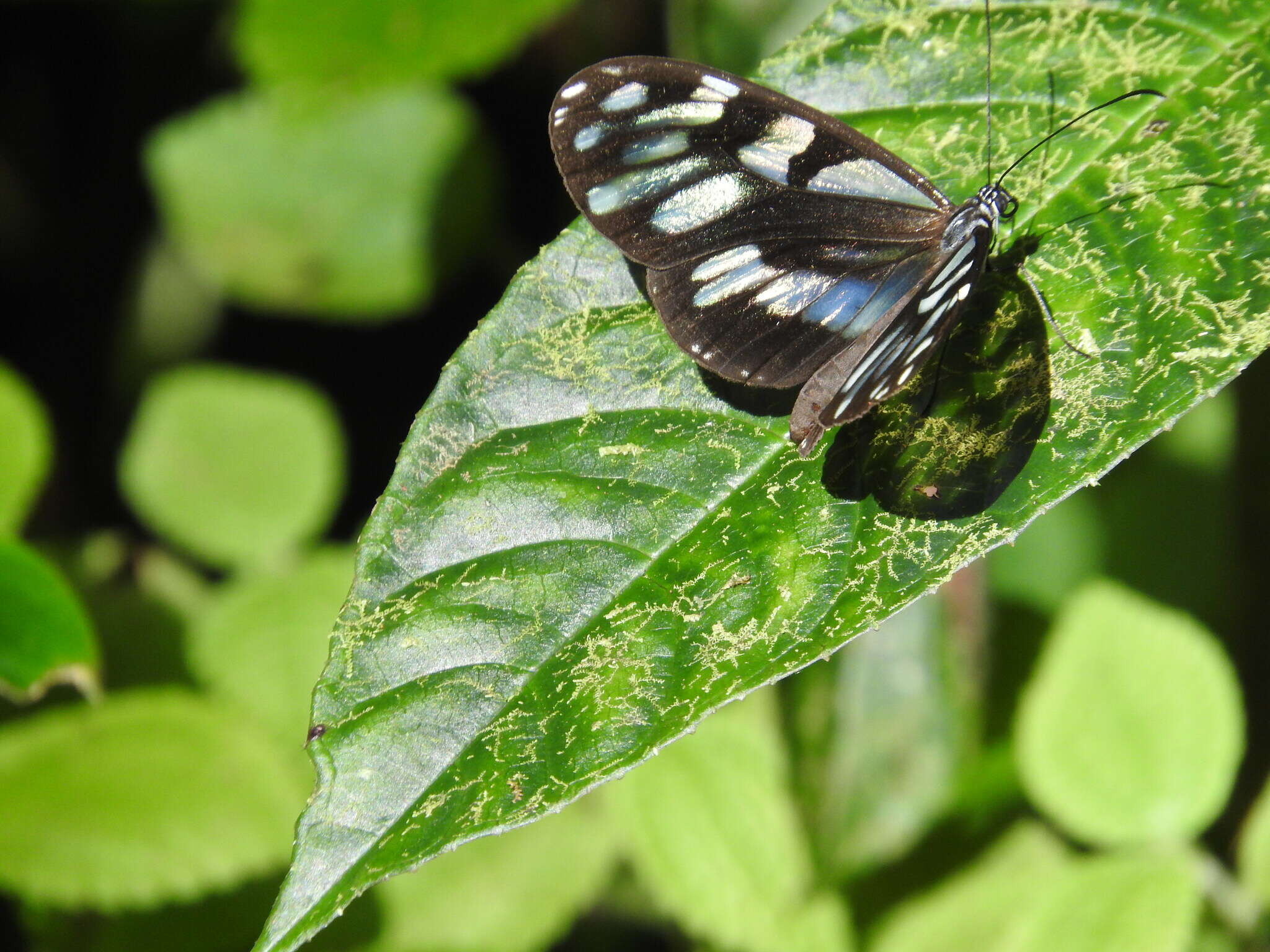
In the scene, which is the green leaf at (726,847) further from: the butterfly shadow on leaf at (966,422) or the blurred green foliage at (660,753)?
the butterfly shadow on leaf at (966,422)

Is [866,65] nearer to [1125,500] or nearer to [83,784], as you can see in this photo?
[1125,500]

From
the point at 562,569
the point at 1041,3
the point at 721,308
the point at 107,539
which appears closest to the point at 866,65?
the point at 1041,3

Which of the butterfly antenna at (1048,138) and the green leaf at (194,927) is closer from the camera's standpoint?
the butterfly antenna at (1048,138)

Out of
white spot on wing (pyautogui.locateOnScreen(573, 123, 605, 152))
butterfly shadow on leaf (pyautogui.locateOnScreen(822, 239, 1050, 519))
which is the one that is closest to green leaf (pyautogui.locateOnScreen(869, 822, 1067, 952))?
butterfly shadow on leaf (pyautogui.locateOnScreen(822, 239, 1050, 519))

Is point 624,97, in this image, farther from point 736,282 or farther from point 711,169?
point 736,282

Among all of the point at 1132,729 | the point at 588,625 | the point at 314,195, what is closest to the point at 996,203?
the point at 588,625

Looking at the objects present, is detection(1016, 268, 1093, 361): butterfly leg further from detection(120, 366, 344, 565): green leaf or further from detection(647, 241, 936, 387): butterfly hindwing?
detection(120, 366, 344, 565): green leaf

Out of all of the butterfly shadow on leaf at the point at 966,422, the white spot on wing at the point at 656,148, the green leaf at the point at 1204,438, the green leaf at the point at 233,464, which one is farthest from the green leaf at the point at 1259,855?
the green leaf at the point at 233,464
